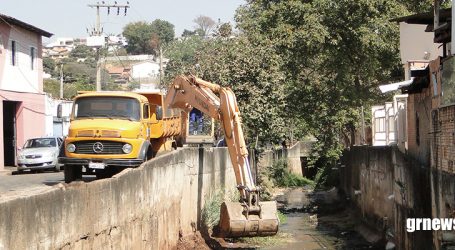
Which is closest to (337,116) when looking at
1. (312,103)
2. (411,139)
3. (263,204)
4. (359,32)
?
(312,103)


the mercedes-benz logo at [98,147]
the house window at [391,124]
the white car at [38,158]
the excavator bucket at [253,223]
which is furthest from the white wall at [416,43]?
the white car at [38,158]

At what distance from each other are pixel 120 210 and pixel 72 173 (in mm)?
7655

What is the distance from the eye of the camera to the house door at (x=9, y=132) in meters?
38.0

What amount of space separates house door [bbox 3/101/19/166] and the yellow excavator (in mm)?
18682

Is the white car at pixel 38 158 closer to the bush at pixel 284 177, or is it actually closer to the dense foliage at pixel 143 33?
the bush at pixel 284 177

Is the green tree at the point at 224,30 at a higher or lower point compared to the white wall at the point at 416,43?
higher

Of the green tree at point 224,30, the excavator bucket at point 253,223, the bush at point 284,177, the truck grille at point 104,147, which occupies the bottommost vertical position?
the bush at point 284,177

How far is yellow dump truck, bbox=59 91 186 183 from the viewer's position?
18.9 metres

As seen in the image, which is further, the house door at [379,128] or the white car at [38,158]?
the white car at [38,158]

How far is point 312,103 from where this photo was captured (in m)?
35.1

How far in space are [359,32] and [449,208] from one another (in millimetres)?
18265

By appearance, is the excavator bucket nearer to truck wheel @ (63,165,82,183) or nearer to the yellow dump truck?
the yellow dump truck

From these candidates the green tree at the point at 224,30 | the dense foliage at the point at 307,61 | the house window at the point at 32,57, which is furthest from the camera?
the house window at the point at 32,57

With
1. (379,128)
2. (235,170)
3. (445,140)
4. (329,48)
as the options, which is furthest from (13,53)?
(445,140)
